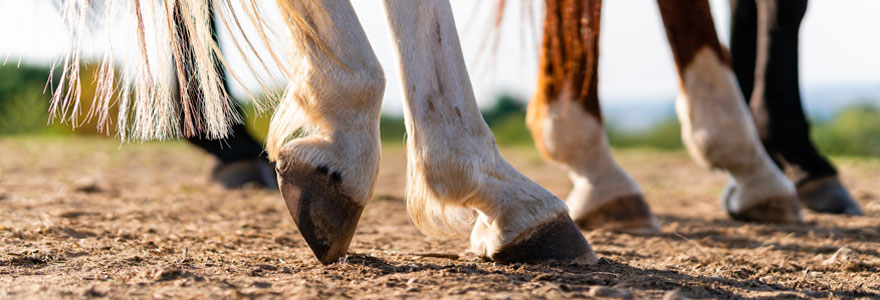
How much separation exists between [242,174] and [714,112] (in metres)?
1.87

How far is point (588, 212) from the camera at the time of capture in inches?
80.6

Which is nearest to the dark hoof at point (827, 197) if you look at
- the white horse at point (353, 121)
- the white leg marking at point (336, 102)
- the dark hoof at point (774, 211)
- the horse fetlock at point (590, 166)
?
the dark hoof at point (774, 211)

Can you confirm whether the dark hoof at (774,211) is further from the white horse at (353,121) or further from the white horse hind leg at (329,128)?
the white horse hind leg at (329,128)

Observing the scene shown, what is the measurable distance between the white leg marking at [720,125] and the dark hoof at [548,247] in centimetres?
93

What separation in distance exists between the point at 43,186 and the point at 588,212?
215 cm

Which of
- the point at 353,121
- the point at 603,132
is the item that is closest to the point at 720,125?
the point at 603,132

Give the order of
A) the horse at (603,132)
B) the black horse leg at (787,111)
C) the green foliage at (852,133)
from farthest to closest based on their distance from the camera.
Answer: the green foliage at (852,133) → the black horse leg at (787,111) → the horse at (603,132)

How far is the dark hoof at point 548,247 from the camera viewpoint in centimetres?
132

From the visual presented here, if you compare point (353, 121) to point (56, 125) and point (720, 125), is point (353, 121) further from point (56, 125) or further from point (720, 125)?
point (56, 125)

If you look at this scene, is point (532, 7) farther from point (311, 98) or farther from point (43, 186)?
point (43, 186)

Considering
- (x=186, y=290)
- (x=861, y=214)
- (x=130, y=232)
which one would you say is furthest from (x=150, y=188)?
(x=861, y=214)

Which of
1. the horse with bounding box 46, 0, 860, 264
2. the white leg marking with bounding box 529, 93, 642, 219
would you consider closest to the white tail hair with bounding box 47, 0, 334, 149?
the horse with bounding box 46, 0, 860, 264

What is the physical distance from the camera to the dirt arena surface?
1115 mm

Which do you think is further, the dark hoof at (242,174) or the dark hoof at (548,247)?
the dark hoof at (242,174)
